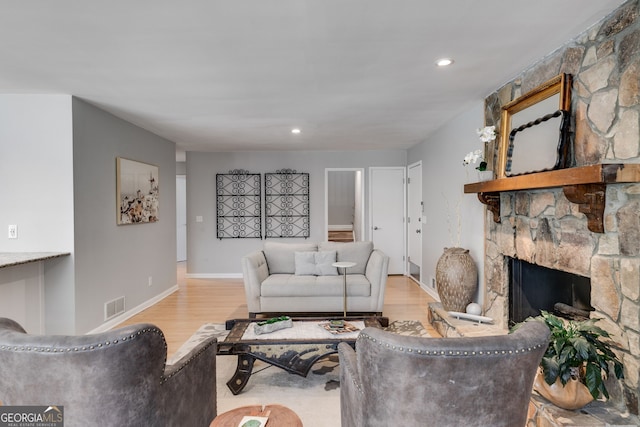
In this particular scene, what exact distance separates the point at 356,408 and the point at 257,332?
1.42m

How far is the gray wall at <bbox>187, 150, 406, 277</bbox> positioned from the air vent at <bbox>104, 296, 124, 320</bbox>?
254 centimetres

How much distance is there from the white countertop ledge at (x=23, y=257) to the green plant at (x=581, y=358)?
3.58 m

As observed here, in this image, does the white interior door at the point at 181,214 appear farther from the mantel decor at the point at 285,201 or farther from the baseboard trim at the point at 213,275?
the mantel decor at the point at 285,201

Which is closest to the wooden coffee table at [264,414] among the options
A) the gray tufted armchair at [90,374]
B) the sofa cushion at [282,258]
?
the gray tufted armchair at [90,374]

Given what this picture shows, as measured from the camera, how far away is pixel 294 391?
102 inches

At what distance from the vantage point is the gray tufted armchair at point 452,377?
1234 millimetres

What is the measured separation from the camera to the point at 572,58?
7.61 feet

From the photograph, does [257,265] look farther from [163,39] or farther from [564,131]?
[564,131]

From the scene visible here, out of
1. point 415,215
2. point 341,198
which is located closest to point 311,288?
point 415,215

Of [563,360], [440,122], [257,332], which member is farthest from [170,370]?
[440,122]

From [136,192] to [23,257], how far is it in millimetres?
1613

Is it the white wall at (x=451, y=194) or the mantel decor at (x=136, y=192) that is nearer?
the white wall at (x=451, y=194)

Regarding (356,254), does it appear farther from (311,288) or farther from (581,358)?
(581,358)

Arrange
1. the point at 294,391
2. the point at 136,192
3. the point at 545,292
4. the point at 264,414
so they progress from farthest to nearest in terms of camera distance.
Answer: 1. the point at 136,192
2. the point at 545,292
3. the point at 294,391
4. the point at 264,414
